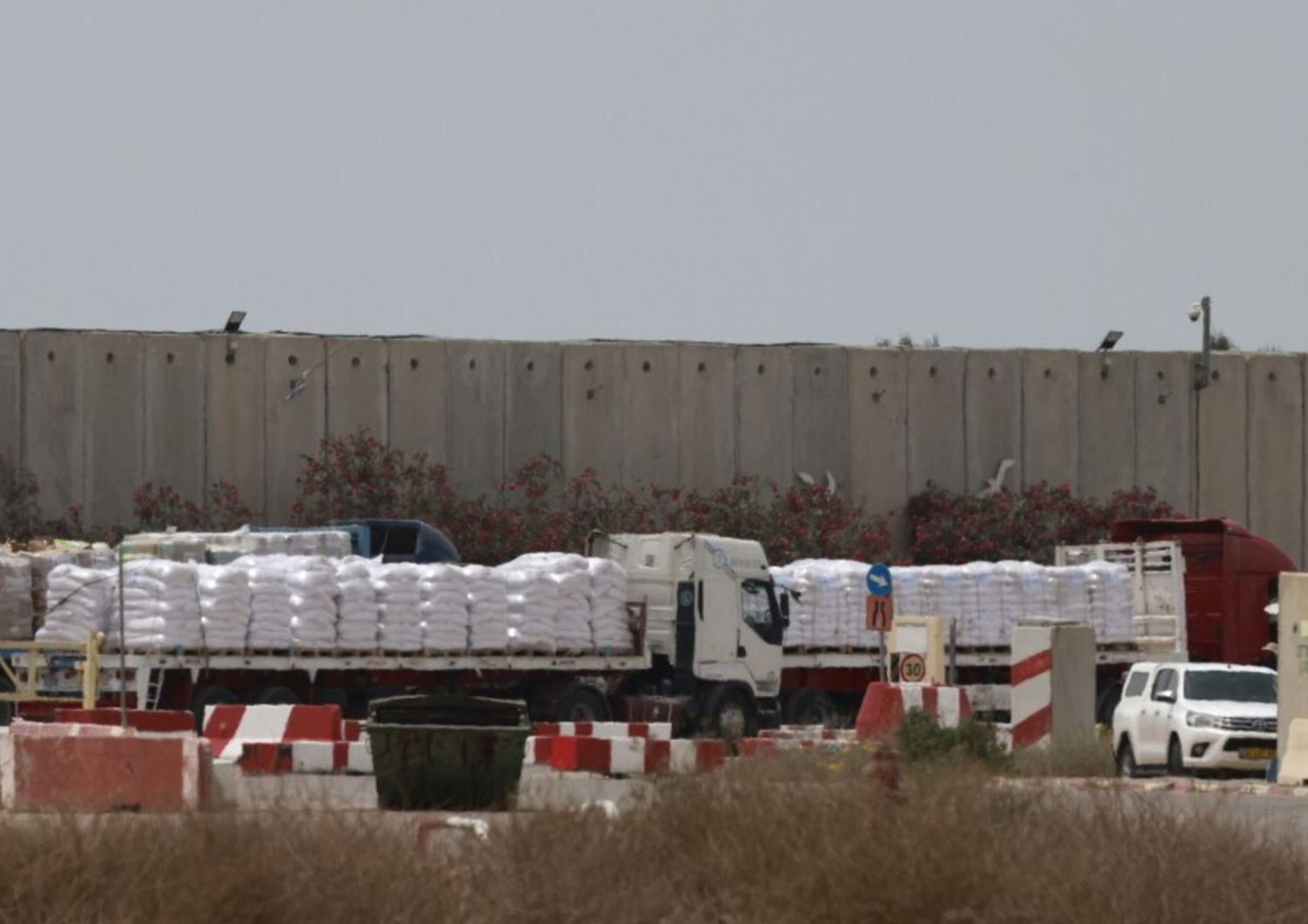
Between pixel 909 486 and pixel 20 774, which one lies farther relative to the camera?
pixel 909 486

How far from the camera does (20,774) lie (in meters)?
18.3

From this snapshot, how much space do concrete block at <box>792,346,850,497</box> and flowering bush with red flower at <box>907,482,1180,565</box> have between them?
1.82 m

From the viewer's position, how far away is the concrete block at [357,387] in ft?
173

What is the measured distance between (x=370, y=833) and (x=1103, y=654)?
2929 centimetres

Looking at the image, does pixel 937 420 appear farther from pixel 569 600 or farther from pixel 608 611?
pixel 569 600

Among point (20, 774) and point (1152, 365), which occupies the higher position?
point (1152, 365)

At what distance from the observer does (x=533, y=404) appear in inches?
2135

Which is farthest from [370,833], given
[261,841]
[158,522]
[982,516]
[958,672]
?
[982,516]

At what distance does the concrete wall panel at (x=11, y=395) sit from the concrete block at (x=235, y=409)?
3388 mm

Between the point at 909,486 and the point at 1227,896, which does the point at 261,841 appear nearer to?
the point at 1227,896

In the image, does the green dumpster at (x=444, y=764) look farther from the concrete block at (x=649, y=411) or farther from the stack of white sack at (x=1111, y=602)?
the concrete block at (x=649, y=411)

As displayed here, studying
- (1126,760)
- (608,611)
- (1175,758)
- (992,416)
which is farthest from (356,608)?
(992,416)

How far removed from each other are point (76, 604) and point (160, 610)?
0.95m

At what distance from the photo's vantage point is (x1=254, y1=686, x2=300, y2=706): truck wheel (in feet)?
→ 109
